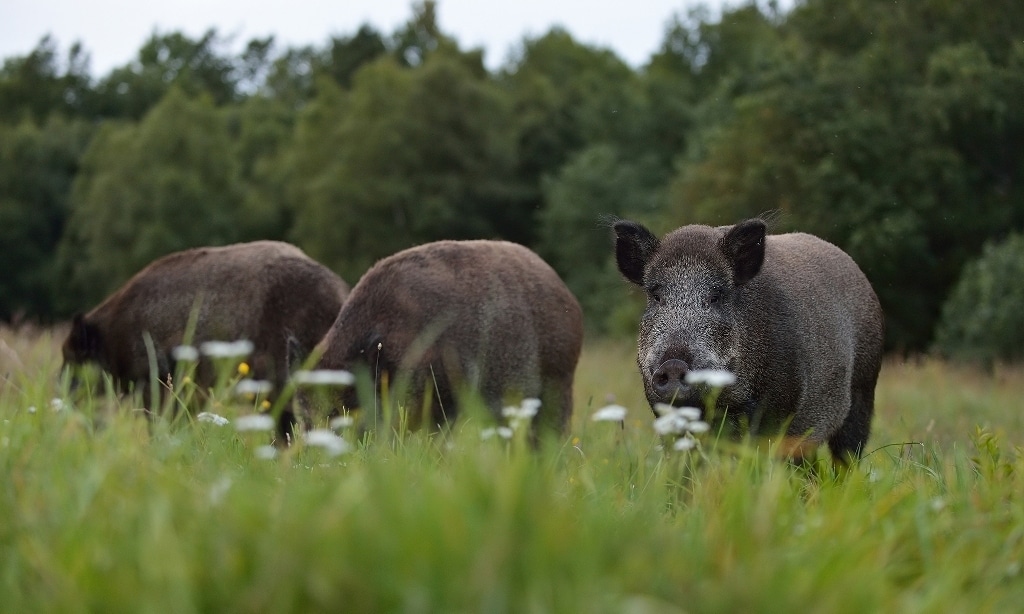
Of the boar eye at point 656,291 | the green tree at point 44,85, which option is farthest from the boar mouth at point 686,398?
the green tree at point 44,85

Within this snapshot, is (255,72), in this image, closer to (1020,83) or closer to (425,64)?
(425,64)

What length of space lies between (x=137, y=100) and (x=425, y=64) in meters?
27.9

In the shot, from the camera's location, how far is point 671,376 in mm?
5961

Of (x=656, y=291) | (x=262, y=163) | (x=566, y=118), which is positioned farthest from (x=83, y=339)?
(x=262, y=163)

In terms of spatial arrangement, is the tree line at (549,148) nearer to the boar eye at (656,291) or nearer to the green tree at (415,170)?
the green tree at (415,170)

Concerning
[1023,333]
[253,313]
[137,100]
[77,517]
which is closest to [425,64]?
[137,100]

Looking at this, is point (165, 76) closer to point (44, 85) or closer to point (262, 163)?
point (44, 85)

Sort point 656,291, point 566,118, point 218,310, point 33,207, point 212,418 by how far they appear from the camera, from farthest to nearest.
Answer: point 33,207 → point 566,118 → point 218,310 → point 656,291 → point 212,418

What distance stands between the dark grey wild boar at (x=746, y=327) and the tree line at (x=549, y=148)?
2184cm

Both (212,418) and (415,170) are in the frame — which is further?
(415,170)

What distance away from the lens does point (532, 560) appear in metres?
2.55

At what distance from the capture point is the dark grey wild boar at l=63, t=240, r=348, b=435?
9.75 metres

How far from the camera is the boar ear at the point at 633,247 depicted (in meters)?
6.91

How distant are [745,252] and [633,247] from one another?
27.2 inches
